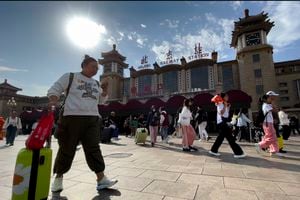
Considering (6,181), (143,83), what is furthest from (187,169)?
(143,83)

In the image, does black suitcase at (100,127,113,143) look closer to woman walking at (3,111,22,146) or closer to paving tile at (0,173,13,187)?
woman walking at (3,111,22,146)

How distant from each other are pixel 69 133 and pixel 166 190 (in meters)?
1.46

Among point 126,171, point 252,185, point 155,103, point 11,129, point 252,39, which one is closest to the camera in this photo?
point 252,185

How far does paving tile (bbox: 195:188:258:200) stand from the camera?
2.18 metres

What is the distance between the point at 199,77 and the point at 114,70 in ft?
57.2

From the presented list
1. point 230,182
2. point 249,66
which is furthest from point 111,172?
point 249,66

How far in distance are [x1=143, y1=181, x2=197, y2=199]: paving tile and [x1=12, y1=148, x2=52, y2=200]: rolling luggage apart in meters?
1.23

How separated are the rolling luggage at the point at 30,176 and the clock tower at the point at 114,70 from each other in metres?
34.1

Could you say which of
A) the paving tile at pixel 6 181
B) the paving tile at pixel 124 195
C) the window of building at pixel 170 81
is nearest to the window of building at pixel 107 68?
the window of building at pixel 170 81

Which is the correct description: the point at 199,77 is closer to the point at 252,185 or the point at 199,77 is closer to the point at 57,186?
the point at 252,185

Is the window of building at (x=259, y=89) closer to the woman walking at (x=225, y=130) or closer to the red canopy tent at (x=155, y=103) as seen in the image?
the red canopy tent at (x=155, y=103)

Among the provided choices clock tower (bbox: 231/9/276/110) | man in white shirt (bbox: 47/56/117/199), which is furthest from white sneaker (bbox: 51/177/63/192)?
clock tower (bbox: 231/9/276/110)

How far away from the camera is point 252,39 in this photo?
1098 inches

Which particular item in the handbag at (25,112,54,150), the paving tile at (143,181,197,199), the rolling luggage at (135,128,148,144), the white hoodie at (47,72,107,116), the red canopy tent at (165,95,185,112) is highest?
the red canopy tent at (165,95,185,112)
